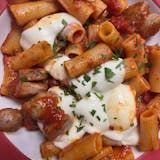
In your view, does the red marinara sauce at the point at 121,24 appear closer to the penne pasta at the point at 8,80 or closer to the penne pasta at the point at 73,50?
the penne pasta at the point at 73,50

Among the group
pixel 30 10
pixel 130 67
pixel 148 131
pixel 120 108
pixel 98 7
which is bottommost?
pixel 148 131

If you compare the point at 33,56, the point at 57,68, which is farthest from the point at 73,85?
the point at 33,56

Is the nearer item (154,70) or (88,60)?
(88,60)

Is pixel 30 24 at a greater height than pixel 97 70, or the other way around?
pixel 30 24

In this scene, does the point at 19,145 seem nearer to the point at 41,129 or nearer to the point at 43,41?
the point at 41,129

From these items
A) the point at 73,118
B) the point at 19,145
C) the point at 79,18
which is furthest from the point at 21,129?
the point at 79,18

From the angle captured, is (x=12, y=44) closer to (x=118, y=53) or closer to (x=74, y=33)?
(x=74, y=33)

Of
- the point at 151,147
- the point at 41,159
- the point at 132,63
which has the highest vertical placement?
the point at 132,63

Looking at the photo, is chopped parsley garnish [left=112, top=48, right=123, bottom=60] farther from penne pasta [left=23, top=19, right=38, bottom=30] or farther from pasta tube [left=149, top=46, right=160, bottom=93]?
penne pasta [left=23, top=19, right=38, bottom=30]
